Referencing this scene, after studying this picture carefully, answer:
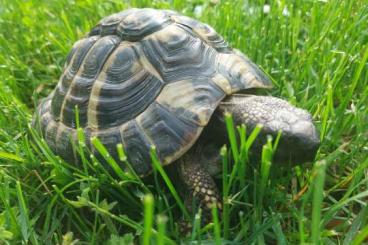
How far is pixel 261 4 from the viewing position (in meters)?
3.05

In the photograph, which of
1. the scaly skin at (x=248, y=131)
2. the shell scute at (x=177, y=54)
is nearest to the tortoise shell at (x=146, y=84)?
the shell scute at (x=177, y=54)

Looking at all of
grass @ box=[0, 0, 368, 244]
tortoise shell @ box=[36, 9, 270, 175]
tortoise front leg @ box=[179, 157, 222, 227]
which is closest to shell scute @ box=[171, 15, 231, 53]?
tortoise shell @ box=[36, 9, 270, 175]

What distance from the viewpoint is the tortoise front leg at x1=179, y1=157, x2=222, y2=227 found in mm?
1860

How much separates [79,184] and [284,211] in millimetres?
990

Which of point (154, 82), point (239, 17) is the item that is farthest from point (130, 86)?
point (239, 17)

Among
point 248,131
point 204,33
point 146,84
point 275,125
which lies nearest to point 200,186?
point 248,131

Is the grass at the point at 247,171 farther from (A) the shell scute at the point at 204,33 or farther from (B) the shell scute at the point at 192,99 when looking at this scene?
(A) the shell scute at the point at 204,33

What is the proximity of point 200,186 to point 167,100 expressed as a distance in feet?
1.37

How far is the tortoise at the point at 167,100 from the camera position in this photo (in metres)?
1.89

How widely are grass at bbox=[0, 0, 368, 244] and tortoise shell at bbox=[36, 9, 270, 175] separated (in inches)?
5.6

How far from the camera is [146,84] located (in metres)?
2.09

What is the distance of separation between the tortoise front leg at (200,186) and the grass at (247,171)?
0.07 m

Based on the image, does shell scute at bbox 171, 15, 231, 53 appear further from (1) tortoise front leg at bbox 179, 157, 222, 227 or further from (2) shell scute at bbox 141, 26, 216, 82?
(1) tortoise front leg at bbox 179, 157, 222, 227

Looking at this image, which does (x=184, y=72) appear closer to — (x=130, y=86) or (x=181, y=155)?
(x=130, y=86)
